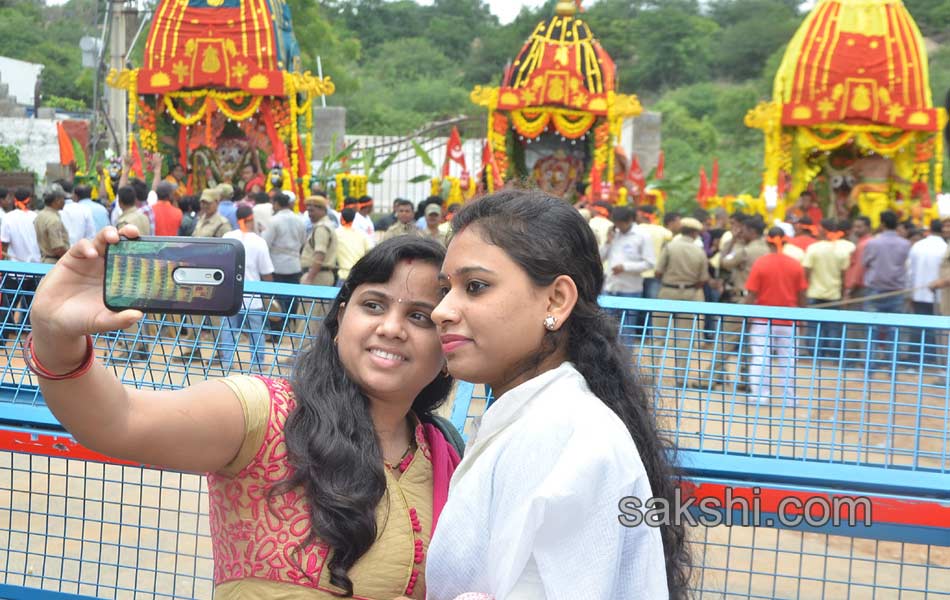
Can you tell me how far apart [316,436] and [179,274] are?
1.44 feet

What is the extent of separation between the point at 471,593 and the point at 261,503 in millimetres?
528

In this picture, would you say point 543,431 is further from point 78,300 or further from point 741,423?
point 741,423

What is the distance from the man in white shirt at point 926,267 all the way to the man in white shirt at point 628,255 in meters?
2.20

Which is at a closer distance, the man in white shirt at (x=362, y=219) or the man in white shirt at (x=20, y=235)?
the man in white shirt at (x=20, y=235)

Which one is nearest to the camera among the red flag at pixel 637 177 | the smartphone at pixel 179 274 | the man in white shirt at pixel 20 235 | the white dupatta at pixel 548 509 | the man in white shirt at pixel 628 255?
the white dupatta at pixel 548 509

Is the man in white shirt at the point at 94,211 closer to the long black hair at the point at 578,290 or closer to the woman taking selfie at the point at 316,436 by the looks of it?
the woman taking selfie at the point at 316,436

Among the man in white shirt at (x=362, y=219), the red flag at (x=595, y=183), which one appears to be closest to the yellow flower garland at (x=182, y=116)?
the man in white shirt at (x=362, y=219)

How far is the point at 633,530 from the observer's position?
1.65 m

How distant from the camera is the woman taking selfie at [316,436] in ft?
5.89

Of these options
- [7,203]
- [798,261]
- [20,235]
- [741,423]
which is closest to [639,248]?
[798,261]

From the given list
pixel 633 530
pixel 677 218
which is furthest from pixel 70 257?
pixel 677 218

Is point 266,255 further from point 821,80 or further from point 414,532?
point 821,80

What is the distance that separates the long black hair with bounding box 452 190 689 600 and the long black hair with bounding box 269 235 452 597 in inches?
13.2

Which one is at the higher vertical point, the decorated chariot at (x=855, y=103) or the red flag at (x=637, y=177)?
the decorated chariot at (x=855, y=103)
